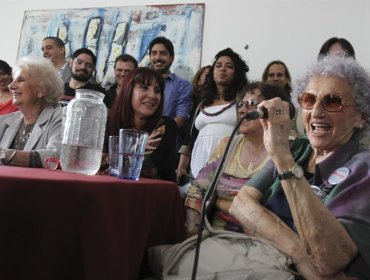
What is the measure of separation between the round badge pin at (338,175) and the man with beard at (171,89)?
5.20ft

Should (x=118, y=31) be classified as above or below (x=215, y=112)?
above

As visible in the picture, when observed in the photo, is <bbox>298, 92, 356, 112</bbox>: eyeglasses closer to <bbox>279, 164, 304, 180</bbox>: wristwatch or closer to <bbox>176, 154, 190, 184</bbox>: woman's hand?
<bbox>279, 164, 304, 180</bbox>: wristwatch

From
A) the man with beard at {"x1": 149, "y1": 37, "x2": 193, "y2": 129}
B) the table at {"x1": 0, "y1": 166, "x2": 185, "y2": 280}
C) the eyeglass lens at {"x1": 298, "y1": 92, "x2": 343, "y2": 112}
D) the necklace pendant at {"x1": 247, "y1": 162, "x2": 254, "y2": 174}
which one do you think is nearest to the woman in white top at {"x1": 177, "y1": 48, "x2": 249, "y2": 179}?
the man with beard at {"x1": 149, "y1": 37, "x2": 193, "y2": 129}

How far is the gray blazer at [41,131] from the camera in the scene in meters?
1.38

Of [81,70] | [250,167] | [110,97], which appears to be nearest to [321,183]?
[250,167]

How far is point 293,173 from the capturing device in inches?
34.3

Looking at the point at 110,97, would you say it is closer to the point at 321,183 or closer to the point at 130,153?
the point at 130,153

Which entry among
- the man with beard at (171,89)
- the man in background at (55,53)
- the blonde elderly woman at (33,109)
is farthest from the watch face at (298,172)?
the man in background at (55,53)

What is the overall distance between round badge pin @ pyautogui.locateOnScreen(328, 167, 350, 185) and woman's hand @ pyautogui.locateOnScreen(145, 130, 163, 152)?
2.30ft

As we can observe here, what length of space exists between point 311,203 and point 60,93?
124cm

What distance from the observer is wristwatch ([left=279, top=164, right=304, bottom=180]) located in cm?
86

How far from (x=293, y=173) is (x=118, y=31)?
3074 mm

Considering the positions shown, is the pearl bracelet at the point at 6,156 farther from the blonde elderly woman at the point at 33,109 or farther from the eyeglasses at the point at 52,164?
the blonde elderly woman at the point at 33,109

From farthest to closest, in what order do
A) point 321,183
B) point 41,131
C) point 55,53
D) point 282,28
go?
point 55,53, point 282,28, point 41,131, point 321,183
